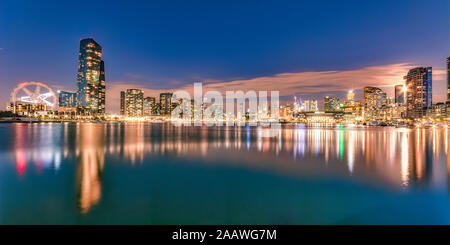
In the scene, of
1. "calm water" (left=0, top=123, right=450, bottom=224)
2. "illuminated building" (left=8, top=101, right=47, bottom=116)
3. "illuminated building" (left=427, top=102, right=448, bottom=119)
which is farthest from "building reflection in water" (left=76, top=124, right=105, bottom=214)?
"illuminated building" (left=427, top=102, right=448, bottom=119)

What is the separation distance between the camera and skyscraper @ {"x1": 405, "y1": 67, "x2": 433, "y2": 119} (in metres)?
147

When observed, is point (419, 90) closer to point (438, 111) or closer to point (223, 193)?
point (438, 111)

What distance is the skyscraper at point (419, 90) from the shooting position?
147 m

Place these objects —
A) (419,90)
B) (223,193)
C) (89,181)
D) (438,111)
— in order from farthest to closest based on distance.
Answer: (419,90) → (438,111) → (89,181) → (223,193)

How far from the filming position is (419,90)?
498ft

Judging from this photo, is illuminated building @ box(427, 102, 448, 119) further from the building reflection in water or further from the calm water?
the building reflection in water

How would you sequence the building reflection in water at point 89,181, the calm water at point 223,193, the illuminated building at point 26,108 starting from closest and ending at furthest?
the calm water at point 223,193 < the building reflection in water at point 89,181 < the illuminated building at point 26,108

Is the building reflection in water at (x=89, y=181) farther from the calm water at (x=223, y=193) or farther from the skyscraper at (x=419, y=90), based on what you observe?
the skyscraper at (x=419, y=90)

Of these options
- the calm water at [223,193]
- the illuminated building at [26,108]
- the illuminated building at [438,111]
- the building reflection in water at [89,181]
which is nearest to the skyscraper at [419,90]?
the illuminated building at [438,111]

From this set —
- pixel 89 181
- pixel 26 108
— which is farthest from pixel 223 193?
pixel 26 108

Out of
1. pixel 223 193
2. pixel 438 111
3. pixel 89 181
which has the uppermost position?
pixel 438 111

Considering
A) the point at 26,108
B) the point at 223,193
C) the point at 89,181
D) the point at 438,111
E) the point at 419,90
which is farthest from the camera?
the point at 26,108

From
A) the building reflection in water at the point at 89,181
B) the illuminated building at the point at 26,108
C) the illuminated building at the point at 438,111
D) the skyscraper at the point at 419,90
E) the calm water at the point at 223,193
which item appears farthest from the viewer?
the skyscraper at the point at 419,90
